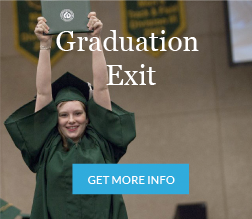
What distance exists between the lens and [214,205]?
578 cm

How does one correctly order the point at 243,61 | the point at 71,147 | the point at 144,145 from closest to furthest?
the point at 71,147
the point at 243,61
the point at 144,145

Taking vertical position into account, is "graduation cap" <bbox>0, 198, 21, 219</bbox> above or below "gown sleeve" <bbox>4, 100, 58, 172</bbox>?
below

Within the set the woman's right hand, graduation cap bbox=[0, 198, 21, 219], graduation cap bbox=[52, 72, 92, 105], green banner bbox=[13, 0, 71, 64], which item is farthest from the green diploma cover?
green banner bbox=[13, 0, 71, 64]

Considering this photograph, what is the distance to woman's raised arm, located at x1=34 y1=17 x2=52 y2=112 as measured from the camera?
2807 mm

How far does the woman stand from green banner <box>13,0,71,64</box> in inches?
127

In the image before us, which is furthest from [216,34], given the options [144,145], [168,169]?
[168,169]

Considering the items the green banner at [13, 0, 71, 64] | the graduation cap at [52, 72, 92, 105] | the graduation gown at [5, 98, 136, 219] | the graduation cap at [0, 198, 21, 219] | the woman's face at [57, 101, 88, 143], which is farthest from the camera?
the green banner at [13, 0, 71, 64]

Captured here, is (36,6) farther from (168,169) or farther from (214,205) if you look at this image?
(168,169)

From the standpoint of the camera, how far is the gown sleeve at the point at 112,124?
2.90m

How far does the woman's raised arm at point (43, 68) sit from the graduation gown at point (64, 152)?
5 centimetres

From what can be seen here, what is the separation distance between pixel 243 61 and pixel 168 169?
2.96 meters

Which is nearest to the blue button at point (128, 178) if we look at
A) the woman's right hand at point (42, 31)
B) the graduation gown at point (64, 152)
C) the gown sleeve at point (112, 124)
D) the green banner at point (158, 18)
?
the graduation gown at point (64, 152)

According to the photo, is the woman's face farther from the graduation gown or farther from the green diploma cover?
the green diploma cover

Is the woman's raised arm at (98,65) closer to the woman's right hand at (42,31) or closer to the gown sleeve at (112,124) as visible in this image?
the gown sleeve at (112,124)
